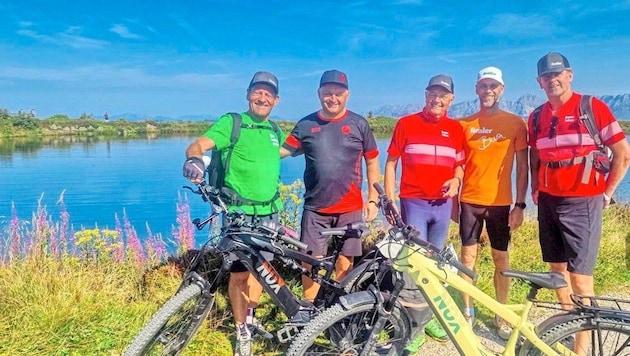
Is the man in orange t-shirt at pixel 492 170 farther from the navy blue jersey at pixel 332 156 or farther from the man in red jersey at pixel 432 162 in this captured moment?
the navy blue jersey at pixel 332 156

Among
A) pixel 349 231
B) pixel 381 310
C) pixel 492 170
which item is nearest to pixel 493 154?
pixel 492 170

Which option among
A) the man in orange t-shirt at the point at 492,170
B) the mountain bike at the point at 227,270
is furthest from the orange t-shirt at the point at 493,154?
the mountain bike at the point at 227,270

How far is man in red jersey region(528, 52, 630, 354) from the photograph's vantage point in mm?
3219

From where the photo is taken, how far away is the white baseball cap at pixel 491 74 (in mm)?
3736

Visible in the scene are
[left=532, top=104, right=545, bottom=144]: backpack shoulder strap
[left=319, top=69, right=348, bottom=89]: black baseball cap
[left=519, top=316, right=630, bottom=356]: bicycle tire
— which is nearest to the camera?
[left=519, top=316, right=630, bottom=356]: bicycle tire

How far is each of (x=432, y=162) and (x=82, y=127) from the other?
87363 millimetres

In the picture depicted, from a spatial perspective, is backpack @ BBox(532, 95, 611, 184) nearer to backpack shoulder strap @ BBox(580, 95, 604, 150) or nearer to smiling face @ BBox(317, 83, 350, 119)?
backpack shoulder strap @ BBox(580, 95, 604, 150)

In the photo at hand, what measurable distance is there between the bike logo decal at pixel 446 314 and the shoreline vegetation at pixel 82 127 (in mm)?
54396

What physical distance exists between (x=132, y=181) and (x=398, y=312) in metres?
22.8

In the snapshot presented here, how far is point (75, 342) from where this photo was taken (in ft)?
10.8

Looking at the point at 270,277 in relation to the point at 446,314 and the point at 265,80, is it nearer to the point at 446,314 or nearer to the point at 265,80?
the point at 446,314

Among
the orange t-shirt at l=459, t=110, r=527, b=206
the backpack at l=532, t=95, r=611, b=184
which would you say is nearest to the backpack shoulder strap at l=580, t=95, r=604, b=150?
the backpack at l=532, t=95, r=611, b=184

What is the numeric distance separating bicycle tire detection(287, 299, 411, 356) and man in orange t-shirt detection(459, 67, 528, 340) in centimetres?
93

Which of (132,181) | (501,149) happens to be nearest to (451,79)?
(501,149)
